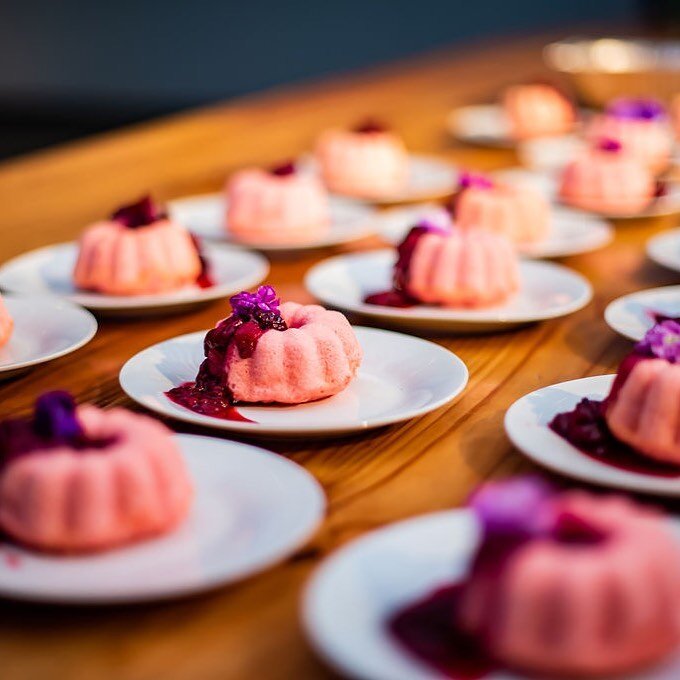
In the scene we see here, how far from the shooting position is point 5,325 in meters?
1.72

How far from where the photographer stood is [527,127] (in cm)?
377

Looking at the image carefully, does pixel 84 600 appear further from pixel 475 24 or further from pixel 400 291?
pixel 475 24

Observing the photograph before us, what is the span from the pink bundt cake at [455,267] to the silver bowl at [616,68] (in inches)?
79.1

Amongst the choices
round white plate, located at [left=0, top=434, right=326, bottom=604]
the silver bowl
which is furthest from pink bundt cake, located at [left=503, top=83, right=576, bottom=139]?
round white plate, located at [left=0, top=434, right=326, bottom=604]

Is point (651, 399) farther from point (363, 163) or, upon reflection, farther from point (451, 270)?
point (363, 163)

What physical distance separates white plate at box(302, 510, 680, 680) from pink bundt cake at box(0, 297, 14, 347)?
2.82 feet

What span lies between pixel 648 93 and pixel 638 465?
9.09 feet

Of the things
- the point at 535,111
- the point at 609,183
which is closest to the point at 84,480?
the point at 609,183

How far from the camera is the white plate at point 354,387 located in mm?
1378

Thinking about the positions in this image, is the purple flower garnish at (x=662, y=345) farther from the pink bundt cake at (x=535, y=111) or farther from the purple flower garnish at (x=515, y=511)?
the pink bundt cake at (x=535, y=111)

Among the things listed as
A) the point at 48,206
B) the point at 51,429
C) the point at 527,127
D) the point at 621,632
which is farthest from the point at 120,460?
the point at 527,127

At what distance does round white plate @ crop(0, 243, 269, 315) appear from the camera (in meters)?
1.93

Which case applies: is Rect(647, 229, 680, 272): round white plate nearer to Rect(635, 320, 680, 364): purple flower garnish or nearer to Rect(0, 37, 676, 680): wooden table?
Rect(0, 37, 676, 680): wooden table

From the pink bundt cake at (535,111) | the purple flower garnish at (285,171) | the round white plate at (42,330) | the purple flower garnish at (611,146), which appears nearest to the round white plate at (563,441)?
the round white plate at (42,330)
